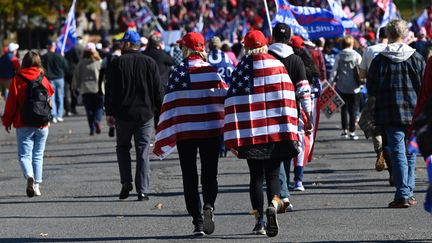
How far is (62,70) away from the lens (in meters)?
27.5

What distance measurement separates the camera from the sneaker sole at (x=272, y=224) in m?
10.5

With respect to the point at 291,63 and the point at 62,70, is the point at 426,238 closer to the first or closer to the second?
the point at 291,63

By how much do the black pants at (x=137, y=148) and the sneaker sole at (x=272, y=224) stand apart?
11.5 feet

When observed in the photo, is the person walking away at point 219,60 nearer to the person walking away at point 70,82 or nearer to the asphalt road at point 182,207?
the asphalt road at point 182,207

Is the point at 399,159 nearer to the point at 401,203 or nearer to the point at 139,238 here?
the point at 401,203

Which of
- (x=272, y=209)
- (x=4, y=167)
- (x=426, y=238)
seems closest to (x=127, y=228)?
(x=272, y=209)

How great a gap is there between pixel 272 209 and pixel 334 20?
938 cm

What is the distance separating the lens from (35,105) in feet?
47.5

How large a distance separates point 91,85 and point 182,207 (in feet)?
35.6

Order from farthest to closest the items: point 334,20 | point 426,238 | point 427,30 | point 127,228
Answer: point 427,30, point 334,20, point 127,228, point 426,238

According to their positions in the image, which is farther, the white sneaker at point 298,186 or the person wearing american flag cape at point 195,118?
the white sneaker at point 298,186

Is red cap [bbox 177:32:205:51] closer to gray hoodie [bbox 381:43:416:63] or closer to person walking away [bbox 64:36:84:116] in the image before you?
gray hoodie [bbox 381:43:416:63]

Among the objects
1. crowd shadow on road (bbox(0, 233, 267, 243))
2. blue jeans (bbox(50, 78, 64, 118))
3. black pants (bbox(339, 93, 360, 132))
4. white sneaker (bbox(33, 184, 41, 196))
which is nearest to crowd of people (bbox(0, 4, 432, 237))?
white sneaker (bbox(33, 184, 41, 196))

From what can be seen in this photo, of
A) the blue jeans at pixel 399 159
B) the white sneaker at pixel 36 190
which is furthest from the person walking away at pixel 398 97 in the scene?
the white sneaker at pixel 36 190
